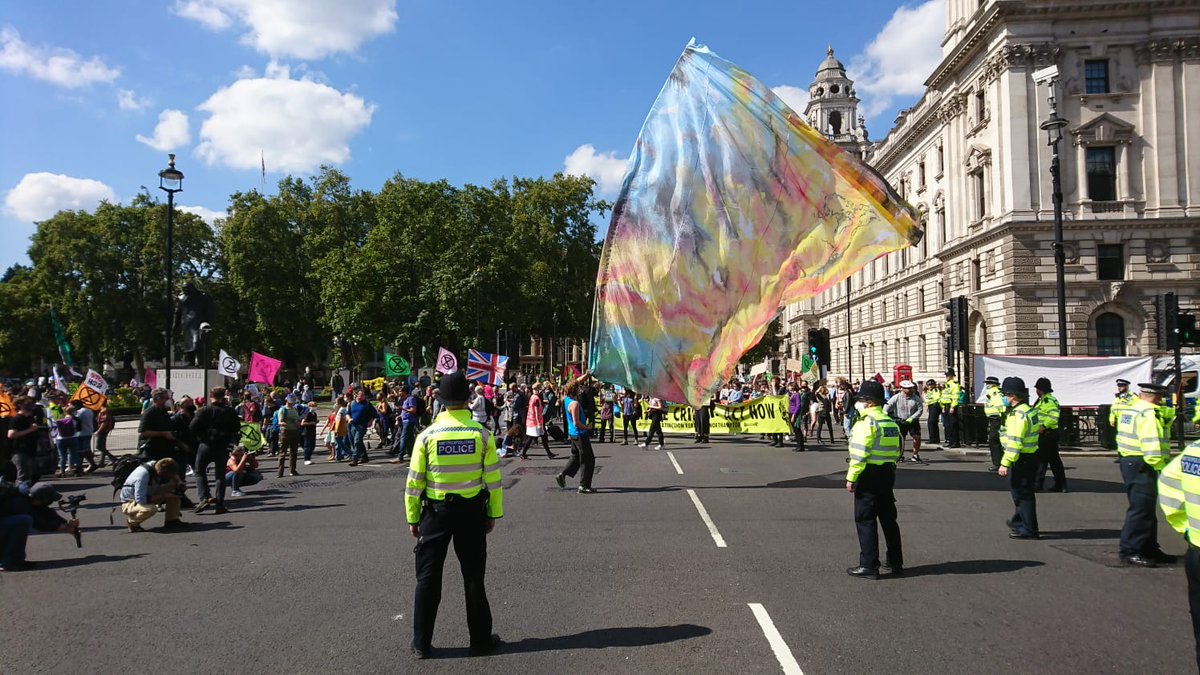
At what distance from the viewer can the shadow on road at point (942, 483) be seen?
12664 millimetres

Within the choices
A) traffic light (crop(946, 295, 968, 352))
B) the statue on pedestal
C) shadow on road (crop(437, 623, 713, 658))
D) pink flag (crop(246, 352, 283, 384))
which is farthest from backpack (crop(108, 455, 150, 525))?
traffic light (crop(946, 295, 968, 352))

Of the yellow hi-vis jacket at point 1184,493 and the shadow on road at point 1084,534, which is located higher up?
the yellow hi-vis jacket at point 1184,493

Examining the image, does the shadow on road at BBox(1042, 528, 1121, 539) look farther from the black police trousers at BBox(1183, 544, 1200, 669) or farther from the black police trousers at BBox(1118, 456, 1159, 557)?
the black police trousers at BBox(1183, 544, 1200, 669)

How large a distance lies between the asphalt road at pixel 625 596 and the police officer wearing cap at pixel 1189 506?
83 cm

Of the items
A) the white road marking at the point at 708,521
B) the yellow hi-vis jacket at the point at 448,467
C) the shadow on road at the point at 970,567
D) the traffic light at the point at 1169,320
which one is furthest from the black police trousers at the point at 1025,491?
the traffic light at the point at 1169,320

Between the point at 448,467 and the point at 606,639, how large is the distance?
5.24 feet

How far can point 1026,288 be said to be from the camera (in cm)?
4159

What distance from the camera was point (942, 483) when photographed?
13.3 m

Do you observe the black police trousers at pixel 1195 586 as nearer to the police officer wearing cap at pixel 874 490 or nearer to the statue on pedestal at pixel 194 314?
the police officer wearing cap at pixel 874 490

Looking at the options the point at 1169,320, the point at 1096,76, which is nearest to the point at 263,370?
the point at 1169,320

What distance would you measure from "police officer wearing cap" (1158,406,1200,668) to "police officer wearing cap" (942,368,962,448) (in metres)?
17.6

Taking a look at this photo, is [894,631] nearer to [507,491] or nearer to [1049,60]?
[507,491]

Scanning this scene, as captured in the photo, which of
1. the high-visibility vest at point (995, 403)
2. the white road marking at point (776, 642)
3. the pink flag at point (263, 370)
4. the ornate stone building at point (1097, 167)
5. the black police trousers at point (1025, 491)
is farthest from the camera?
the ornate stone building at point (1097, 167)

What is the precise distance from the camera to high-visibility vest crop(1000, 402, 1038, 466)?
858 centimetres
